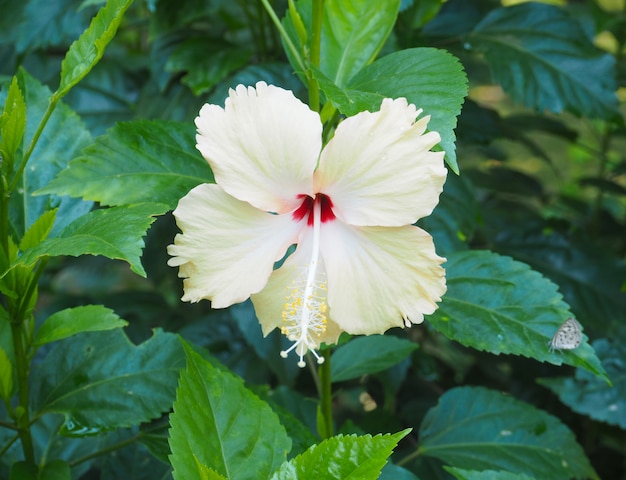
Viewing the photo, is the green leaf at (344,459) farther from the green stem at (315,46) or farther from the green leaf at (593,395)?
the green leaf at (593,395)

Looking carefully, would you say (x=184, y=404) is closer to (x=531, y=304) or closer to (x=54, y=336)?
(x=54, y=336)

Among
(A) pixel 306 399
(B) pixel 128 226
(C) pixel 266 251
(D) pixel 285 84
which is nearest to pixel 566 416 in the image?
(A) pixel 306 399

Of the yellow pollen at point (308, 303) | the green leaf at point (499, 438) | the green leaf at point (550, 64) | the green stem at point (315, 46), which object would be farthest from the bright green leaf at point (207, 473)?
the green leaf at point (550, 64)

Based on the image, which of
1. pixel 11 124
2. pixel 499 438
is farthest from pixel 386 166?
pixel 499 438

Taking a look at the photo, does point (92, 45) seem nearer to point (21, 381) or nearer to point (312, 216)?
point (312, 216)

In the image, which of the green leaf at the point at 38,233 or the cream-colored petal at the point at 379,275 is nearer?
the cream-colored petal at the point at 379,275

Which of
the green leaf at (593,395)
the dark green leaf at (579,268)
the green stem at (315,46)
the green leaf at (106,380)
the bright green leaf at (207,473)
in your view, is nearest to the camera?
the bright green leaf at (207,473)

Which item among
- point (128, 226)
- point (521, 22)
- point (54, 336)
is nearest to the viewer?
point (128, 226)

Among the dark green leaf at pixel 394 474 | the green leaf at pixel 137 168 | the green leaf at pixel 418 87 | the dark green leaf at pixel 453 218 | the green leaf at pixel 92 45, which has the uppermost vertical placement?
the green leaf at pixel 92 45
